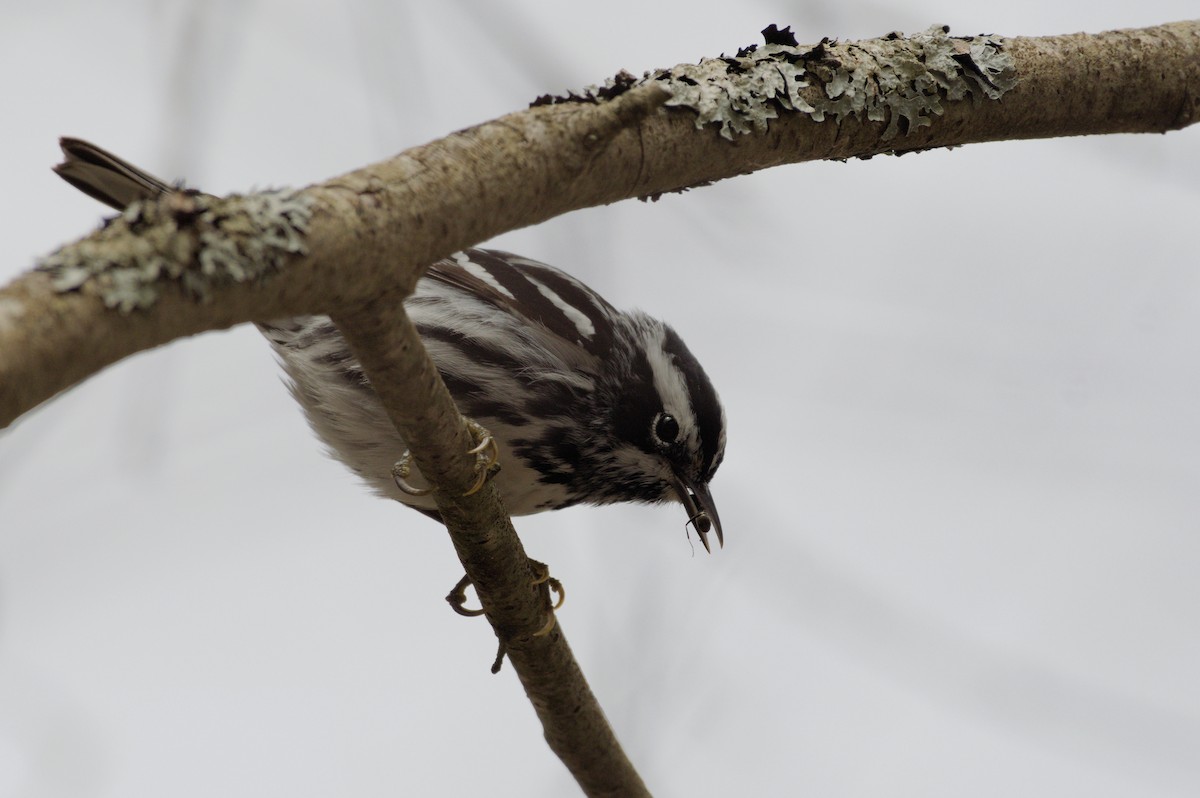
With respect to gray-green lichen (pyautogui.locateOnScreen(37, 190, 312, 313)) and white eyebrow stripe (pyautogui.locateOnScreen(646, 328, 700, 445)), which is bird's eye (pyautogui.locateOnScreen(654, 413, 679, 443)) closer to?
white eyebrow stripe (pyautogui.locateOnScreen(646, 328, 700, 445))

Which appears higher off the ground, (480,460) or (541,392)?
(541,392)

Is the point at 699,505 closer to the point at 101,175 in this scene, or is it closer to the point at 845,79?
the point at 845,79

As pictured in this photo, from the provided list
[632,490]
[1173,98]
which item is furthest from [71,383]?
[632,490]

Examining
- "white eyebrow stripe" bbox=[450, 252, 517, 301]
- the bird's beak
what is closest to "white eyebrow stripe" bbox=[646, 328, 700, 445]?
the bird's beak

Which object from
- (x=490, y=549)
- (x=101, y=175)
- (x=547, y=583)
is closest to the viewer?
(x=101, y=175)

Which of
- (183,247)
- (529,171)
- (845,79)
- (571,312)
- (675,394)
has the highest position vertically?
(571,312)

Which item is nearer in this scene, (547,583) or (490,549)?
(490,549)

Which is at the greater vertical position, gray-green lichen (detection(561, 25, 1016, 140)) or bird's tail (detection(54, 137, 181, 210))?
gray-green lichen (detection(561, 25, 1016, 140))

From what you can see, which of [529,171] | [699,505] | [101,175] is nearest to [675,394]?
[699,505]

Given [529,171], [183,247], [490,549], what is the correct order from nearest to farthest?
[183,247] → [529,171] → [490,549]
